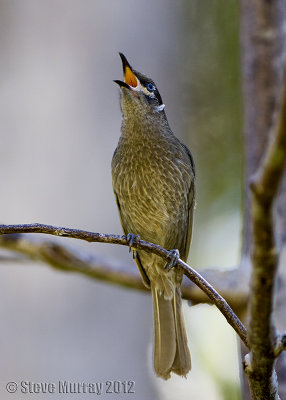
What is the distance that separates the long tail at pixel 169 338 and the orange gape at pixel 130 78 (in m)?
1.40

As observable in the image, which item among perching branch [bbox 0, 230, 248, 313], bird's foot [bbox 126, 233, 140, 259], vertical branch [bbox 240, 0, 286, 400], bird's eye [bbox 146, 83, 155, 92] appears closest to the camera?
bird's foot [bbox 126, 233, 140, 259]

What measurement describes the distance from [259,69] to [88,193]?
145 cm

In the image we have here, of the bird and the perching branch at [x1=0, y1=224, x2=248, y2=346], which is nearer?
the perching branch at [x1=0, y1=224, x2=248, y2=346]

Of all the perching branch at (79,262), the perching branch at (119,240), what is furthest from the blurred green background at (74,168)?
the perching branch at (119,240)

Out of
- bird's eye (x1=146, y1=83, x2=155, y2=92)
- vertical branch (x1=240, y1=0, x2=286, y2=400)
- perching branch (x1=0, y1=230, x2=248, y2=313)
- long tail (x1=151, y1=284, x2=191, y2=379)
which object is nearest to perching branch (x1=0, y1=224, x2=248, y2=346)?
long tail (x1=151, y1=284, x2=191, y2=379)

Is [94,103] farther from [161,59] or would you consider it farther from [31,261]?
[31,261]

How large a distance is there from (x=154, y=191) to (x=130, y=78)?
0.82 m

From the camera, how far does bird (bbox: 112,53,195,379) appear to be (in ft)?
12.9

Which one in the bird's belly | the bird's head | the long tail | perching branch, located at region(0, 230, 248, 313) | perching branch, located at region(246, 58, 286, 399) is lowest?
perching branch, located at region(246, 58, 286, 399)

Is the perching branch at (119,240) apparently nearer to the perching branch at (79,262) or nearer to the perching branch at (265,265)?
the perching branch at (265,265)

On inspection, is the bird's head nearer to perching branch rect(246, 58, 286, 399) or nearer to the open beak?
the open beak

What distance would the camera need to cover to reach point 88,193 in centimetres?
423

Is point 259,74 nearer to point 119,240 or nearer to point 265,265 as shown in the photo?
point 119,240

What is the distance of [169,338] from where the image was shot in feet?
12.4
